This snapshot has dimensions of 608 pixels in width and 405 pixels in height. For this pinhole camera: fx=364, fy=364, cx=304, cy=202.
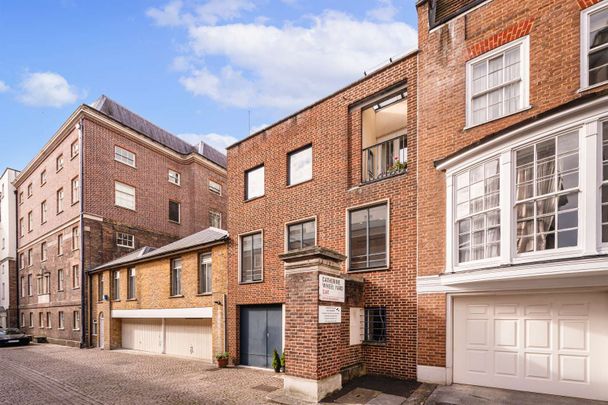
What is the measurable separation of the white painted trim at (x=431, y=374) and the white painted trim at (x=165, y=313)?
8573 millimetres

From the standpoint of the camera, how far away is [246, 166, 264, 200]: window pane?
13828mm

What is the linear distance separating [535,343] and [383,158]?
6.08 metres

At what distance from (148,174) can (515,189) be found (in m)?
24.1

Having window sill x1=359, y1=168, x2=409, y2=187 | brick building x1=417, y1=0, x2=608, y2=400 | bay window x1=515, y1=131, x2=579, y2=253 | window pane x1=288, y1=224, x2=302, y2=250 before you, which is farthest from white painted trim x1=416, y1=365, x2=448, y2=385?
window pane x1=288, y1=224, x2=302, y2=250

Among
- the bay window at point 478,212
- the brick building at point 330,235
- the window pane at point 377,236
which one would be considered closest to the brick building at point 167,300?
the brick building at point 330,235

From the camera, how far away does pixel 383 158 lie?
11.1m

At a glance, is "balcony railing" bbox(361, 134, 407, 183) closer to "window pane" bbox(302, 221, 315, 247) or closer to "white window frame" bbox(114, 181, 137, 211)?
"window pane" bbox(302, 221, 315, 247)

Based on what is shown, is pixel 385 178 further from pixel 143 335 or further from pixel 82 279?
pixel 82 279

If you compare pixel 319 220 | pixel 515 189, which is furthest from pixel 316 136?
pixel 515 189

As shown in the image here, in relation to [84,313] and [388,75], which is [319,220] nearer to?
[388,75]

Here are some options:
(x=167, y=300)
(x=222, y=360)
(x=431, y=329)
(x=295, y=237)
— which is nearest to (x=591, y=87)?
(x=431, y=329)

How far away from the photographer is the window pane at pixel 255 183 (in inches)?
544

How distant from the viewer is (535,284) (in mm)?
6930

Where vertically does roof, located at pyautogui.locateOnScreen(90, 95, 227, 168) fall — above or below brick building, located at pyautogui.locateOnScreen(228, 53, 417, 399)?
above
